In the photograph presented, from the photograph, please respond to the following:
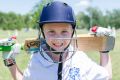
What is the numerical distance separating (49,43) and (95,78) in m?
0.47

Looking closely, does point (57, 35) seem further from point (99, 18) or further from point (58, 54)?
point (99, 18)

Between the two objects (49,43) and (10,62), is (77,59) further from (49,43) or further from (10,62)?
(10,62)

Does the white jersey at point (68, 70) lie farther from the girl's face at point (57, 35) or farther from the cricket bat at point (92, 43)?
the cricket bat at point (92, 43)

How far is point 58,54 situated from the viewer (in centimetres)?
296

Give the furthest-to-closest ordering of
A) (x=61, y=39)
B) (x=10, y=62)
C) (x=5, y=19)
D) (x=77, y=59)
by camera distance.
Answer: (x=5, y=19) → (x=10, y=62) → (x=77, y=59) → (x=61, y=39)

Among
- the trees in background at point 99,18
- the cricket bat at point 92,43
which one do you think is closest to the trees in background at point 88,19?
the trees in background at point 99,18

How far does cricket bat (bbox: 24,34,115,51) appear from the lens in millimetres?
3561

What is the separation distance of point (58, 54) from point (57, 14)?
0.32 meters

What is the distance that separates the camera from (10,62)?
3426 millimetres

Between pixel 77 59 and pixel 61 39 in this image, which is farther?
pixel 77 59

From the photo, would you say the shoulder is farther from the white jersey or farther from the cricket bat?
the cricket bat

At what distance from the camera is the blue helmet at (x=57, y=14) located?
9.39 feet

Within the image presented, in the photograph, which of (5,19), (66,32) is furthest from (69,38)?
(5,19)

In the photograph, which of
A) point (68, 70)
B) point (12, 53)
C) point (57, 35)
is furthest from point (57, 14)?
point (12, 53)
